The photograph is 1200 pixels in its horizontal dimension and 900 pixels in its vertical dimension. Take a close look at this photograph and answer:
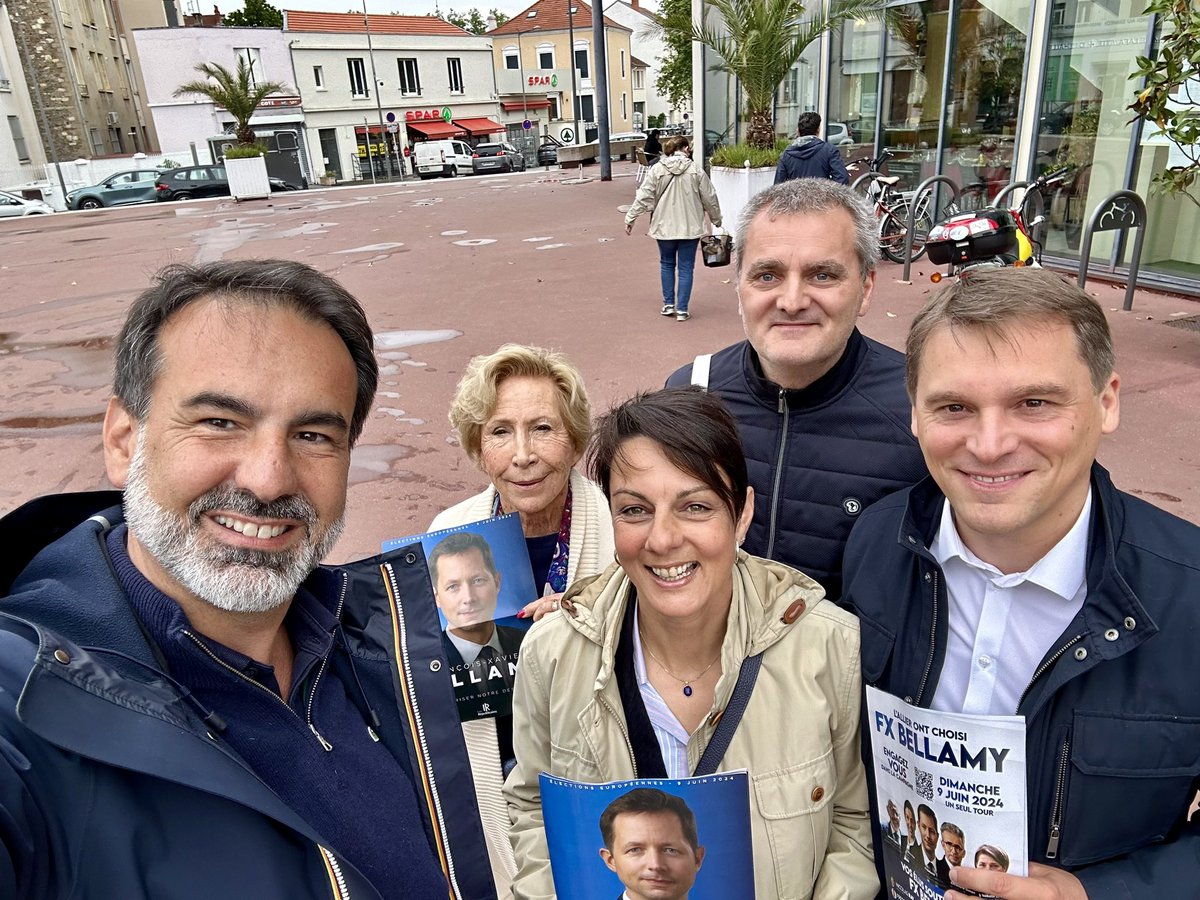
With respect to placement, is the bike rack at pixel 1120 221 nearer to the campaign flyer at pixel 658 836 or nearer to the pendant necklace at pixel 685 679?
the pendant necklace at pixel 685 679

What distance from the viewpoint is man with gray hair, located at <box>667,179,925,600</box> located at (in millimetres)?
2189

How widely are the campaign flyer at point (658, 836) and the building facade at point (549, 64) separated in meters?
57.2

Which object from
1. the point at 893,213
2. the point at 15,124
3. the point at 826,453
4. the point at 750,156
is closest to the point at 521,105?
the point at 15,124

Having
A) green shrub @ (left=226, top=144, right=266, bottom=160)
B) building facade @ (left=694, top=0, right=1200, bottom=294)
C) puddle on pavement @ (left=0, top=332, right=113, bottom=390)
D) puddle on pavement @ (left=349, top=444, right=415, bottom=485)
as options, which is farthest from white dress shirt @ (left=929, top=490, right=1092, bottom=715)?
green shrub @ (left=226, top=144, right=266, bottom=160)

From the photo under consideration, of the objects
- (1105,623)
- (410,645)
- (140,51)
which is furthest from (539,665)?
(140,51)

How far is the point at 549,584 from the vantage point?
2.58 metres

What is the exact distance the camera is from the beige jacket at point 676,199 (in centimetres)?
852

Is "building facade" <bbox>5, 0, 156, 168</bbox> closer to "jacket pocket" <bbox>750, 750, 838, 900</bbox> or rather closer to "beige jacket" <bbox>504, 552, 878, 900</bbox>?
"beige jacket" <bbox>504, 552, 878, 900</bbox>

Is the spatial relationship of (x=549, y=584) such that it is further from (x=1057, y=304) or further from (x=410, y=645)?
(x=1057, y=304)

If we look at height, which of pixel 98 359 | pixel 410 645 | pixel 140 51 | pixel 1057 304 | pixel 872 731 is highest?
pixel 140 51

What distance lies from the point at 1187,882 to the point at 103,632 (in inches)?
77.6

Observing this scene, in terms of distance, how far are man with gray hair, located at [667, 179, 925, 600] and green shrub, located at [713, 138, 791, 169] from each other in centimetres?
1123

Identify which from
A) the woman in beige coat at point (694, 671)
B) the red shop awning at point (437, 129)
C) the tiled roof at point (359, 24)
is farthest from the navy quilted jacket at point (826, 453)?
the red shop awning at point (437, 129)

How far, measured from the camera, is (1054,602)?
1606mm
